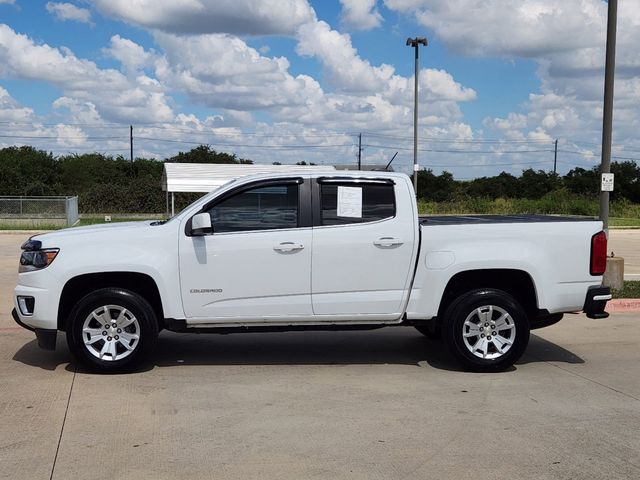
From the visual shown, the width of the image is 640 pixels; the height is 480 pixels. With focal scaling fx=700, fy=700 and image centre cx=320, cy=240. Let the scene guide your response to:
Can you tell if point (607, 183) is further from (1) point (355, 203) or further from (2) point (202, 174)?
(2) point (202, 174)

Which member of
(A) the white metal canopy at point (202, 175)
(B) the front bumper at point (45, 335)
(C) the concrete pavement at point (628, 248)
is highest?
(A) the white metal canopy at point (202, 175)

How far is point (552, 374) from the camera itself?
7.00 meters

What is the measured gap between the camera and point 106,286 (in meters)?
6.84

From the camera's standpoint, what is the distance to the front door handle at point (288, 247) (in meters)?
6.70

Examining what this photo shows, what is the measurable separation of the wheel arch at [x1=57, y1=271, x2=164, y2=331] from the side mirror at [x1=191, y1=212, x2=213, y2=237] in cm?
64

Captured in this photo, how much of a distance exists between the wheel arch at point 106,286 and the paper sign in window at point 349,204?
194cm

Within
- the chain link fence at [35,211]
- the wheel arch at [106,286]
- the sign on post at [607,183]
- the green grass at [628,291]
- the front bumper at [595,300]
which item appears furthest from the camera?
the chain link fence at [35,211]

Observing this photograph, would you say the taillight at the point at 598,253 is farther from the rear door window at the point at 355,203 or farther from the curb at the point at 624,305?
the curb at the point at 624,305

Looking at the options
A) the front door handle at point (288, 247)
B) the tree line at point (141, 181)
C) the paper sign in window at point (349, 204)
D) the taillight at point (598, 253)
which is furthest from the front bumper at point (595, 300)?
the tree line at point (141, 181)

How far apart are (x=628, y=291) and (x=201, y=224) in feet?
26.8

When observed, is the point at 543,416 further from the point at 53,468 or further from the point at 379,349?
the point at 53,468

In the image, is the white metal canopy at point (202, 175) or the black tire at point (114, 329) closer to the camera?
the black tire at point (114, 329)

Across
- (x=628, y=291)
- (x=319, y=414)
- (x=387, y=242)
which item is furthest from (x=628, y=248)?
(x=319, y=414)

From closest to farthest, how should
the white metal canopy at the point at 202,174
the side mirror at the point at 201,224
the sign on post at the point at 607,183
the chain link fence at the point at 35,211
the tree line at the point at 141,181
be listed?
the side mirror at the point at 201,224, the sign on post at the point at 607,183, the chain link fence at the point at 35,211, the white metal canopy at the point at 202,174, the tree line at the point at 141,181
